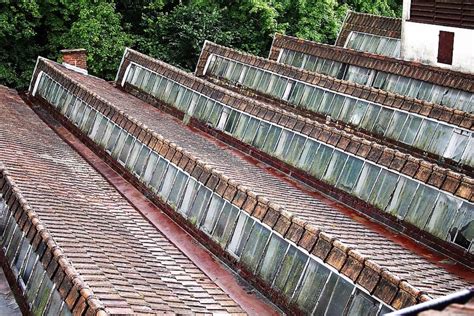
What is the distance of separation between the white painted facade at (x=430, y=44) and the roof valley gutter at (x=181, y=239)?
14.2 m

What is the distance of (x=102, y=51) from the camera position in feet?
90.6

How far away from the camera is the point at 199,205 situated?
13516mm

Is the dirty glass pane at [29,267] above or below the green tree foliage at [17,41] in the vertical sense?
below

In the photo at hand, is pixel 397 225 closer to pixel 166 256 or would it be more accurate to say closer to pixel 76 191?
pixel 166 256

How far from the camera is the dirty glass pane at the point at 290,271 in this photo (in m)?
10.7

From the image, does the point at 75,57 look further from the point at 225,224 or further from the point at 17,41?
the point at 225,224

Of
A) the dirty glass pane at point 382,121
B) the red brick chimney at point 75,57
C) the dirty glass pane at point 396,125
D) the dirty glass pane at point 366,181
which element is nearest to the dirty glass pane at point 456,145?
the dirty glass pane at point 396,125

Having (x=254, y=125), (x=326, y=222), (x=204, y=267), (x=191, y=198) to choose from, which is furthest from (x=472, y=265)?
(x=254, y=125)

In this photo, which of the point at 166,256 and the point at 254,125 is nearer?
the point at 166,256

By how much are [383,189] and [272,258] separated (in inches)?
162

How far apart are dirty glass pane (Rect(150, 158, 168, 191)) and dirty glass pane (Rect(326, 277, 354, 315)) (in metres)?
6.39

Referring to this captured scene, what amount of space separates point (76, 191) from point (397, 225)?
733 cm

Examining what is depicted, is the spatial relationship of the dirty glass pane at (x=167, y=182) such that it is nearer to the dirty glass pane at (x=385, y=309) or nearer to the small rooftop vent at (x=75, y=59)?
the dirty glass pane at (x=385, y=309)

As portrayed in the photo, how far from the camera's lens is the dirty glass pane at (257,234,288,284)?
36.6 ft
